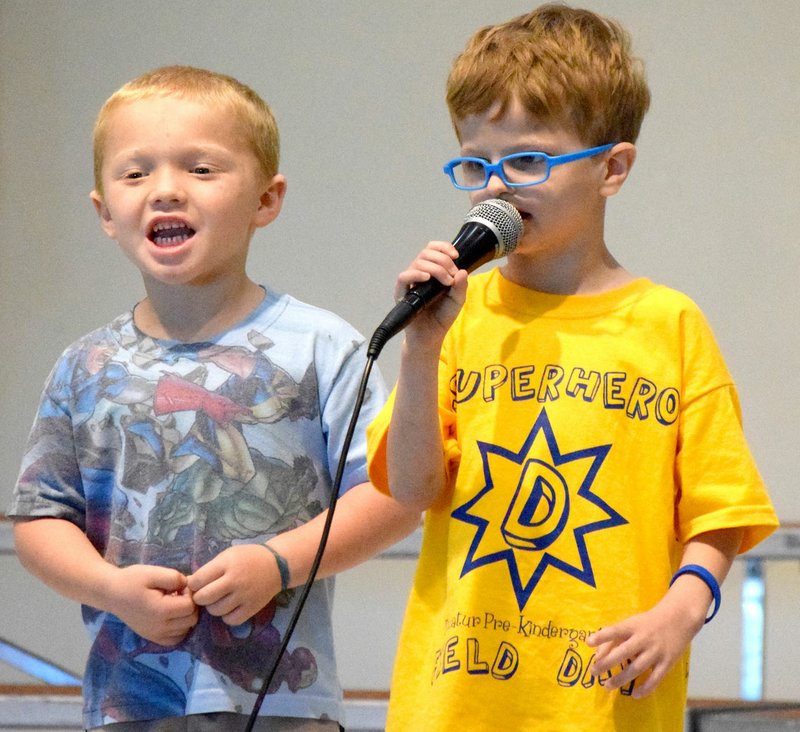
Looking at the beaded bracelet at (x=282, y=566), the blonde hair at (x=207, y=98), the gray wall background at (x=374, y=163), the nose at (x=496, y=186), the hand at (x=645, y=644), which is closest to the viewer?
the hand at (x=645, y=644)

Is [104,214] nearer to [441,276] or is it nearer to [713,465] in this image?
[441,276]

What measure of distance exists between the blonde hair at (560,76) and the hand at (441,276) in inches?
6.3

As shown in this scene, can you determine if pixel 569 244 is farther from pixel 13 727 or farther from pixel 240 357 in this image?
pixel 13 727

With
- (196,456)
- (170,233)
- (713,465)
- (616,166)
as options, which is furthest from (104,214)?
(713,465)

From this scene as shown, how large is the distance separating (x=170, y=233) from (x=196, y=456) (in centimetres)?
23

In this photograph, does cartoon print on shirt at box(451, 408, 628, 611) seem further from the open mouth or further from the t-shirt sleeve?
the open mouth

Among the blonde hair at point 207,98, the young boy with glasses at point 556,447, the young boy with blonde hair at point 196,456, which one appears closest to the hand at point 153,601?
the young boy with blonde hair at point 196,456

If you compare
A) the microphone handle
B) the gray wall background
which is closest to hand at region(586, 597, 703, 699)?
the microphone handle

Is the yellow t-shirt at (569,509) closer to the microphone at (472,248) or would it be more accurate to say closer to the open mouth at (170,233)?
the microphone at (472,248)

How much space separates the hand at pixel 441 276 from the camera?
1.07 metres

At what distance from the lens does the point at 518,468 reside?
1155 mm

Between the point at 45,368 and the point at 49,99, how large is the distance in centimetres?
68

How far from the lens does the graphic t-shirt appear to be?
4.17ft

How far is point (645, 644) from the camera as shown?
3.44 feet
